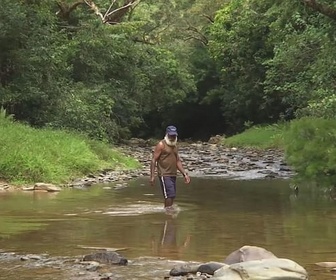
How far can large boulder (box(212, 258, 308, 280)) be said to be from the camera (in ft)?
23.4

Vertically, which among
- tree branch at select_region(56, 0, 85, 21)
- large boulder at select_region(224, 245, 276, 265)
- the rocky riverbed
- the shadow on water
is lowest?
the rocky riverbed

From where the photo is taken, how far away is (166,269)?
8.31 meters

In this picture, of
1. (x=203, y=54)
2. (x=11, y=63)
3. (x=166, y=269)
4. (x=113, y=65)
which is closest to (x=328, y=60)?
(x=166, y=269)

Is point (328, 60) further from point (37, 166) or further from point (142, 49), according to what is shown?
point (142, 49)

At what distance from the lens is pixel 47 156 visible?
20156 mm

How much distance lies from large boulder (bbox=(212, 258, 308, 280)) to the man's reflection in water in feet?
6.17

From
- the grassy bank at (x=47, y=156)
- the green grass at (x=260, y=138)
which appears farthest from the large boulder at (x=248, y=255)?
the green grass at (x=260, y=138)

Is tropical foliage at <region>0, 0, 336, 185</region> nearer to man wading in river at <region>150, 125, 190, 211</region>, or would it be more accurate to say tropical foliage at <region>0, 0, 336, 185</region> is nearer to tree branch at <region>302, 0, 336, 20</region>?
tree branch at <region>302, 0, 336, 20</region>

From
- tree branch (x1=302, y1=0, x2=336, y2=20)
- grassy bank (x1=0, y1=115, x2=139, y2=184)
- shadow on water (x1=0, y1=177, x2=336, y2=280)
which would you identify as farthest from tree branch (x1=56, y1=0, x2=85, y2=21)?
tree branch (x1=302, y1=0, x2=336, y2=20)

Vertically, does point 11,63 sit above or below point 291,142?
above

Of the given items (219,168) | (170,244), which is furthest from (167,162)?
(219,168)

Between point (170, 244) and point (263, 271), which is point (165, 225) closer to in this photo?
point (170, 244)

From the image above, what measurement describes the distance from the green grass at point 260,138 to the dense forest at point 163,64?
160 cm

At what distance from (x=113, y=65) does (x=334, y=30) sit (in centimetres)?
2086
